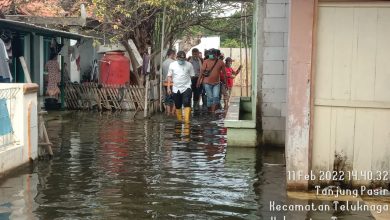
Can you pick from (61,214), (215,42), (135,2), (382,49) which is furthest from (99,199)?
(215,42)

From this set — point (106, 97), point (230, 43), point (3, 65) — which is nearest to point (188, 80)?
point (106, 97)

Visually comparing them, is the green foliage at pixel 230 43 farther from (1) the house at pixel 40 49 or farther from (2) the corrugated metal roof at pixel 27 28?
(2) the corrugated metal roof at pixel 27 28

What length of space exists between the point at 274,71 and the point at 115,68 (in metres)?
8.92

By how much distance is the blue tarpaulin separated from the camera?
792cm

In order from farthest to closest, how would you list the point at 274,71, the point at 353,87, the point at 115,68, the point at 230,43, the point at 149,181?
the point at 230,43 < the point at 115,68 < the point at 274,71 < the point at 149,181 < the point at 353,87

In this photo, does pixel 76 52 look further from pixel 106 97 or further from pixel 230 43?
pixel 230 43

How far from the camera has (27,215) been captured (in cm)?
591

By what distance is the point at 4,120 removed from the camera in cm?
802

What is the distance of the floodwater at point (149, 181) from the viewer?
615 cm

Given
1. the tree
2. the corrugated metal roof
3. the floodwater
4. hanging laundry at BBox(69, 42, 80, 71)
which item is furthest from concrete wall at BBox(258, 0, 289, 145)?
hanging laundry at BBox(69, 42, 80, 71)

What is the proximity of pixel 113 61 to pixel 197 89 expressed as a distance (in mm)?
2793

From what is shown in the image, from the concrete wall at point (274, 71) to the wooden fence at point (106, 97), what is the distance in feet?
22.8

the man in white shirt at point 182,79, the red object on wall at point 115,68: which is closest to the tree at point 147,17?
the red object on wall at point 115,68

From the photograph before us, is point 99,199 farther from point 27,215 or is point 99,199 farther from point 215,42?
point 215,42
